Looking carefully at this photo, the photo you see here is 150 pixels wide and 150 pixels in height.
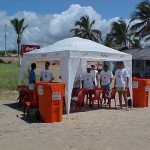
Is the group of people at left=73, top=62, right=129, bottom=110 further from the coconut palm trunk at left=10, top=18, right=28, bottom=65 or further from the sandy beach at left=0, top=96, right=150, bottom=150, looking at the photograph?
the coconut palm trunk at left=10, top=18, right=28, bottom=65

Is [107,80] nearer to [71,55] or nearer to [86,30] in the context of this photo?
[71,55]

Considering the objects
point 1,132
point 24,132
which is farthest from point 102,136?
point 1,132

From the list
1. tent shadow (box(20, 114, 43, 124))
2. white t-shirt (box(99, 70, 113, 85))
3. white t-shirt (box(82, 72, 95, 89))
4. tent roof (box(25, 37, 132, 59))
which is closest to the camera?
tent shadow (box(20, 114, 43, 124))

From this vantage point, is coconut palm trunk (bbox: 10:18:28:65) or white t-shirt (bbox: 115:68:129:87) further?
coconut palm trunk (bbox: 10:18:28:65)

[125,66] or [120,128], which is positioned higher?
[125,66]

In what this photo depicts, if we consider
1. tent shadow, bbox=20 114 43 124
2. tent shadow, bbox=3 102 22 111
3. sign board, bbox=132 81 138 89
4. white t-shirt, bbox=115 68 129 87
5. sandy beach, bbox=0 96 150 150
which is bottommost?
sandy beach, bbox=0 96 150 150

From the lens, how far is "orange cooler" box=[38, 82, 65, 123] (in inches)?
429

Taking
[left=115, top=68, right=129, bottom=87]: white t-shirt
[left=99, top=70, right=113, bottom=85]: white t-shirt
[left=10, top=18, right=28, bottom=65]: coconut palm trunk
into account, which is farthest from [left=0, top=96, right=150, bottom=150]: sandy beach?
[left=10, top=18, right=28, bottom=65]: coconut palm trunk

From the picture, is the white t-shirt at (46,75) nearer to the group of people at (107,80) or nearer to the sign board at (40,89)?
the group of people at (107,80)

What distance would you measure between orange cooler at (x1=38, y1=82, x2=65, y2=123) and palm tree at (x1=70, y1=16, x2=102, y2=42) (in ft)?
184

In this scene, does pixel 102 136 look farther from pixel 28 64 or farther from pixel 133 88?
pixel 28 64

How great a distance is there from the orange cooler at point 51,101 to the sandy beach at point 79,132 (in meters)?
0.27

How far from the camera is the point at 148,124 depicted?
1108 cm

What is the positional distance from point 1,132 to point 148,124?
14.6 ft
